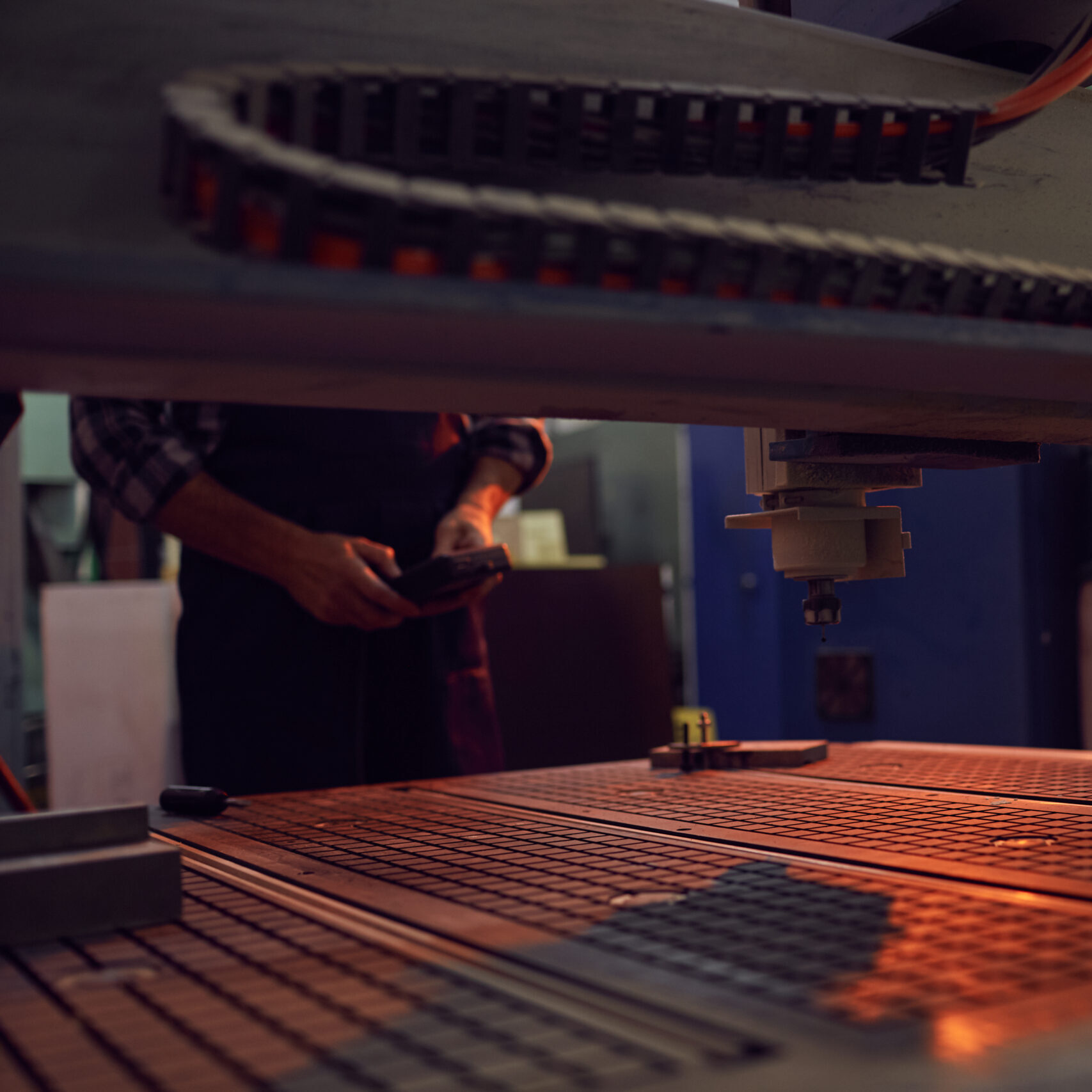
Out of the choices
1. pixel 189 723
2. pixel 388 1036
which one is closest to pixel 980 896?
pixel 388 1036

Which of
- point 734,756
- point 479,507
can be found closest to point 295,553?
point 479,507

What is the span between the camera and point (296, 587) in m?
1.18

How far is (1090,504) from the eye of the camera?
217 cm

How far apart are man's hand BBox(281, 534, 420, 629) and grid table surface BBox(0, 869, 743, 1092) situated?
0.63 m

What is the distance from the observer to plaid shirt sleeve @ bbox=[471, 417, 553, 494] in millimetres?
1435

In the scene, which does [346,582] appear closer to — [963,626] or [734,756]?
[734,756]

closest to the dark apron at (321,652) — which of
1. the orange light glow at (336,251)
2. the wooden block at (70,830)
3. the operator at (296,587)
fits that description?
the operator at (296,587)

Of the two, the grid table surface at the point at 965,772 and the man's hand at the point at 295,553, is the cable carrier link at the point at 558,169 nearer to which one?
the grid table surface at the point at 965,772

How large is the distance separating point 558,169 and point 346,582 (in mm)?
664

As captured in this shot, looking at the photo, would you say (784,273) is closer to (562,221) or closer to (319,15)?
(562,221)

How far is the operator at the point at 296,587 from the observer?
47.8 inches

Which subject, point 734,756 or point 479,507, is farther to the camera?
point 479,507

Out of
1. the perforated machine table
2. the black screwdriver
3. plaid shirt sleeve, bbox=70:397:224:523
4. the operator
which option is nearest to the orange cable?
the operator

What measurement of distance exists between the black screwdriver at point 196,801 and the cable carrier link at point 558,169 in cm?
57
